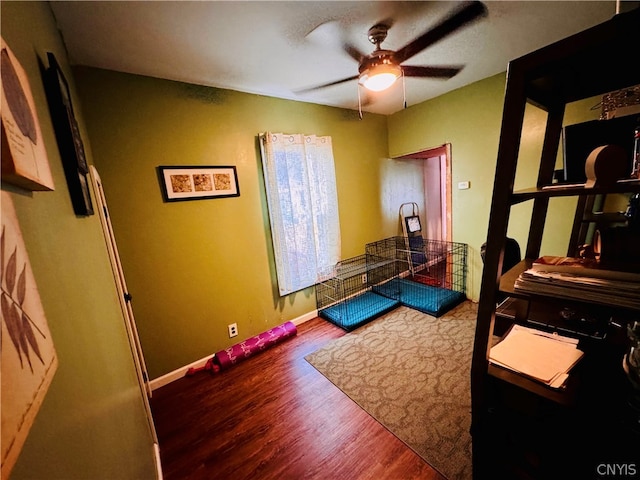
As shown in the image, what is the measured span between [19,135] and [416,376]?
96.2 inches

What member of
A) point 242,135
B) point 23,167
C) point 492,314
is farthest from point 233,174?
point 492,314

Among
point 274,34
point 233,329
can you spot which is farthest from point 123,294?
point 274,34

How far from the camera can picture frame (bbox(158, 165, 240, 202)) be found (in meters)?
2.12

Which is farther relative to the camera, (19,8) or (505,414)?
(505,414)

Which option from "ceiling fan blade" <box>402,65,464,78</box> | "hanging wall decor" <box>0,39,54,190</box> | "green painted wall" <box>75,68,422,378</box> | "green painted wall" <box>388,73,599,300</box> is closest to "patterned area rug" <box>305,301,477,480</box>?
"green painted wall" <box>75,68,422,378</box>

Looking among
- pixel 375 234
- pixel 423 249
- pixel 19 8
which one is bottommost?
pixel 423 249

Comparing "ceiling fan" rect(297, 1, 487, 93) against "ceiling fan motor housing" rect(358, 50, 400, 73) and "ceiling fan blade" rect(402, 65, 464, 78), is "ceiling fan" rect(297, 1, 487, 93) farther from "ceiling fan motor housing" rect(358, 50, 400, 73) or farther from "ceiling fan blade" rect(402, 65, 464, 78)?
"ceiling fan blade" rect(402, 65, 464, 78)

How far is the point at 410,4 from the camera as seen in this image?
145 cm

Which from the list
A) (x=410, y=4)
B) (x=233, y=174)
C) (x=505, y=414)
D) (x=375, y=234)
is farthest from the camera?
(x=375, y=234)

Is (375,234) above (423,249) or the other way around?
above

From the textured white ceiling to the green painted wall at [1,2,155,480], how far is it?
0.45 meters

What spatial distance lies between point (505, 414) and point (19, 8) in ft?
7.23

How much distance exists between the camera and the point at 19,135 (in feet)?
→ 1.63

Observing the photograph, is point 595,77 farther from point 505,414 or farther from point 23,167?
point 23,167
